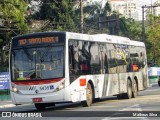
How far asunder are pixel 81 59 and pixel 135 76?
27.2 ft

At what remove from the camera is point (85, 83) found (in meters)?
20.6

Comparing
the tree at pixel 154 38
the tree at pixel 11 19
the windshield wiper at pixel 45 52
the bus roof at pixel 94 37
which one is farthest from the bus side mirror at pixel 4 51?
the tree at pixel 154 38

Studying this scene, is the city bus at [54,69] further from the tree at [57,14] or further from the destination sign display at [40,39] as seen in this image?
the tree at [57,14]

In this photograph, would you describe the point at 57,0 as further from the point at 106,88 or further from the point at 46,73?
the point at 46,73

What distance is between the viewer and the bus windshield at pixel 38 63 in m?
19.2

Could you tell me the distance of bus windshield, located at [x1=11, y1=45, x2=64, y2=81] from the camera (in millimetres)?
19188

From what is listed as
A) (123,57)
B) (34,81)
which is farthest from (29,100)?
(123,57)

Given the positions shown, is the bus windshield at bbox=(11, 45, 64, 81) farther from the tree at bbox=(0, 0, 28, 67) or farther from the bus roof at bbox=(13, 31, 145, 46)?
the tree at bbox=(0, 0, 28, 67)

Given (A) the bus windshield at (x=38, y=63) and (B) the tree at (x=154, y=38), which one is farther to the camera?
(B) the tree at (x=154, y=38)

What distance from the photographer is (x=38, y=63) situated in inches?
762

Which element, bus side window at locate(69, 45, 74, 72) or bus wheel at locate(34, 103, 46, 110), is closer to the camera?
bus side window at locate(69, 45, 74, 72)

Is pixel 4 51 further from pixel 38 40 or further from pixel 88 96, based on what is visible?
pixel 38 40

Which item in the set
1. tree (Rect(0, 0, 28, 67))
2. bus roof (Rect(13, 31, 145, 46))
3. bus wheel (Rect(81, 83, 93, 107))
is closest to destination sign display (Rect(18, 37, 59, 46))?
bus roof (Rect(13, 31, 145, 46))

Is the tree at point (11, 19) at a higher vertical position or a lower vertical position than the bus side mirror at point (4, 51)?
higher
